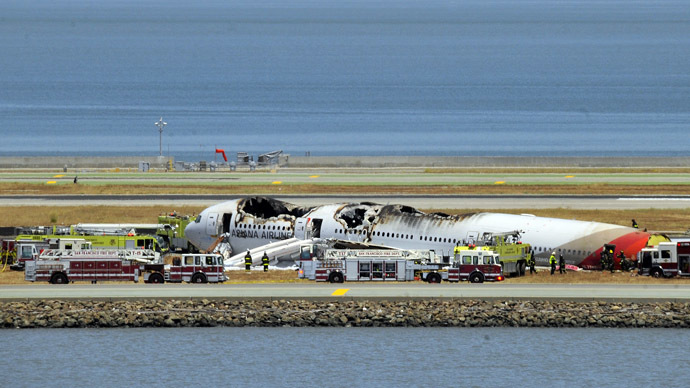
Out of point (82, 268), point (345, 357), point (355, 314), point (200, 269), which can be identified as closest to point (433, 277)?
point (355, 314)

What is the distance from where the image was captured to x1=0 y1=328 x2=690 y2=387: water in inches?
2112

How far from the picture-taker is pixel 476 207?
115 metres

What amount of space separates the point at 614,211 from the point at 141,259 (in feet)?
182

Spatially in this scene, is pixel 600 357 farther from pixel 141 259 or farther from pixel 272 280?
pixel 141 259

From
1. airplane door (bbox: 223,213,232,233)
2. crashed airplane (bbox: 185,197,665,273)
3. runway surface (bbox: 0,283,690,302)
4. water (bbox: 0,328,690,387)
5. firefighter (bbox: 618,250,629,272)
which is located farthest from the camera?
airplane door (bbox: 223,213,232,233)

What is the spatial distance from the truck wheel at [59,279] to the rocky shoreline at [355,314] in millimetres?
6529

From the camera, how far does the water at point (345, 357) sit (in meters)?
53.7

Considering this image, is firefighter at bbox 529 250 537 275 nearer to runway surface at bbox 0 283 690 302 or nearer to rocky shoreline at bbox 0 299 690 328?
runway surface at bbox 0 283 690 302

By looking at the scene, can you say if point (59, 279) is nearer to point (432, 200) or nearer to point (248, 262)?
point (248, 262)

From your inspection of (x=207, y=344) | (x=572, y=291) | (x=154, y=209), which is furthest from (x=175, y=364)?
(x=154, y=209)

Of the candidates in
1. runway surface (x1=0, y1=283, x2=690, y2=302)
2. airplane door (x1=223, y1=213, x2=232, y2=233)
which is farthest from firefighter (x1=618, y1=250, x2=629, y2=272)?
airplane door (x1=223, y1=213, x2=232, y2=233)

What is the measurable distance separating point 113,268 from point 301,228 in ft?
59.6

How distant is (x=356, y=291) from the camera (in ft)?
225

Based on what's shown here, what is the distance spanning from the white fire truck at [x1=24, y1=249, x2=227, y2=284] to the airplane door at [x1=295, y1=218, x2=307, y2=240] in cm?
1286
